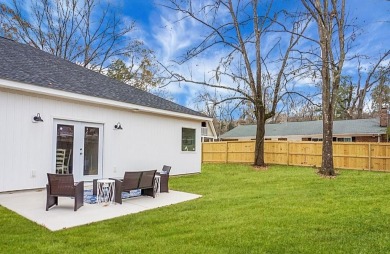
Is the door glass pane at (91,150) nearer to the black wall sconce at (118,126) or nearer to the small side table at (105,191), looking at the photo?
the black wall sconce at (118,126)

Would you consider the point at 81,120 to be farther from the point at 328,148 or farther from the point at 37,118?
the point at 328,148

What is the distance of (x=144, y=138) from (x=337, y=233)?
837cm

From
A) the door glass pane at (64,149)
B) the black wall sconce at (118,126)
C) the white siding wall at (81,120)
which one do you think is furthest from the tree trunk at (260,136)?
the door glass pane at (64,149)

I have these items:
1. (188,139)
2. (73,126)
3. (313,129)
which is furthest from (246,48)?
(313,129)

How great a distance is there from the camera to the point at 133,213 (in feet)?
20.6

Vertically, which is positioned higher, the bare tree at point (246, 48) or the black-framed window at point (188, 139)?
the bare tree at point (246, 48)

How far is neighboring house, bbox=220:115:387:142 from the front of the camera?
2438 cm

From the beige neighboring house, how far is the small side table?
22.7 meters

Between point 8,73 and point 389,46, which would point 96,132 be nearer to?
point 8,73

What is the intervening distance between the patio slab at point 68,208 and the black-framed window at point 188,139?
204 inches

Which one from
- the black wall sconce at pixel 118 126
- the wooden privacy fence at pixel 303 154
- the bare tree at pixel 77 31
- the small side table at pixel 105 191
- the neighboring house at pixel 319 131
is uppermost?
the bare tree at pixel 77 31

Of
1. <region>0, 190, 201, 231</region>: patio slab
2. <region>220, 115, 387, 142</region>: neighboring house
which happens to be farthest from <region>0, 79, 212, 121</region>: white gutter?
<region>220, 115, 387, 142</region>: neighboring house

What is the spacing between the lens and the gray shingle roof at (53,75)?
8.50m

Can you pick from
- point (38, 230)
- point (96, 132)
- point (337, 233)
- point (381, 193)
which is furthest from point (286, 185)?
point (38, 230)
